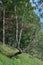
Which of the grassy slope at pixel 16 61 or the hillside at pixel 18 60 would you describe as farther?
the hillside at pixel 18 60

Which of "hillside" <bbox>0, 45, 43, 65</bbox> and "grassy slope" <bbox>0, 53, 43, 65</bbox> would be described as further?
"hillside" <bbox>0, 45, 43, 65</bbox>

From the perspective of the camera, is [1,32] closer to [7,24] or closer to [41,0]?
[7,24]

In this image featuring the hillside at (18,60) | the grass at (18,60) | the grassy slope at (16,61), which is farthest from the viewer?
the hillside at (18,60)

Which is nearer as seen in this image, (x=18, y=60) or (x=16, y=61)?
(x=16, y=61)

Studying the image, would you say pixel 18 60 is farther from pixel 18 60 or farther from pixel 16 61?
pixel 16 61

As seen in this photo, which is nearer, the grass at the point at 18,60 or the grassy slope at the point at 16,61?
the grassy slope at the point at 16,61

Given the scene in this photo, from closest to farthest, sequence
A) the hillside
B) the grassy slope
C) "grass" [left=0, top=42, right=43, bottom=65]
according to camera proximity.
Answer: the grassy slope < "grass" [left=0, top=42, right=43, bottom=65] < the hillside

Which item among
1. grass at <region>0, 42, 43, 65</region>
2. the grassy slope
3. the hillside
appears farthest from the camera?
the hillside

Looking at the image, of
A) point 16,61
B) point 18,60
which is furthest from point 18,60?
point 16,61

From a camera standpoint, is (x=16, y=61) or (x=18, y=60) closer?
(x=16, y=61)

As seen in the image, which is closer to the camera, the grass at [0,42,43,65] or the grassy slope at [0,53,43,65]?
the grassy slope at [0,53,43,65]

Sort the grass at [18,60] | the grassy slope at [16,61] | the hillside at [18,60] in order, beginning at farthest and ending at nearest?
the hillside at [18,60] < the grass at [18,60] < the grassy slope at [16,61]

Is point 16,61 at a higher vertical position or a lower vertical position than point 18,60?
higher

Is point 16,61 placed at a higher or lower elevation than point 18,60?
higher
